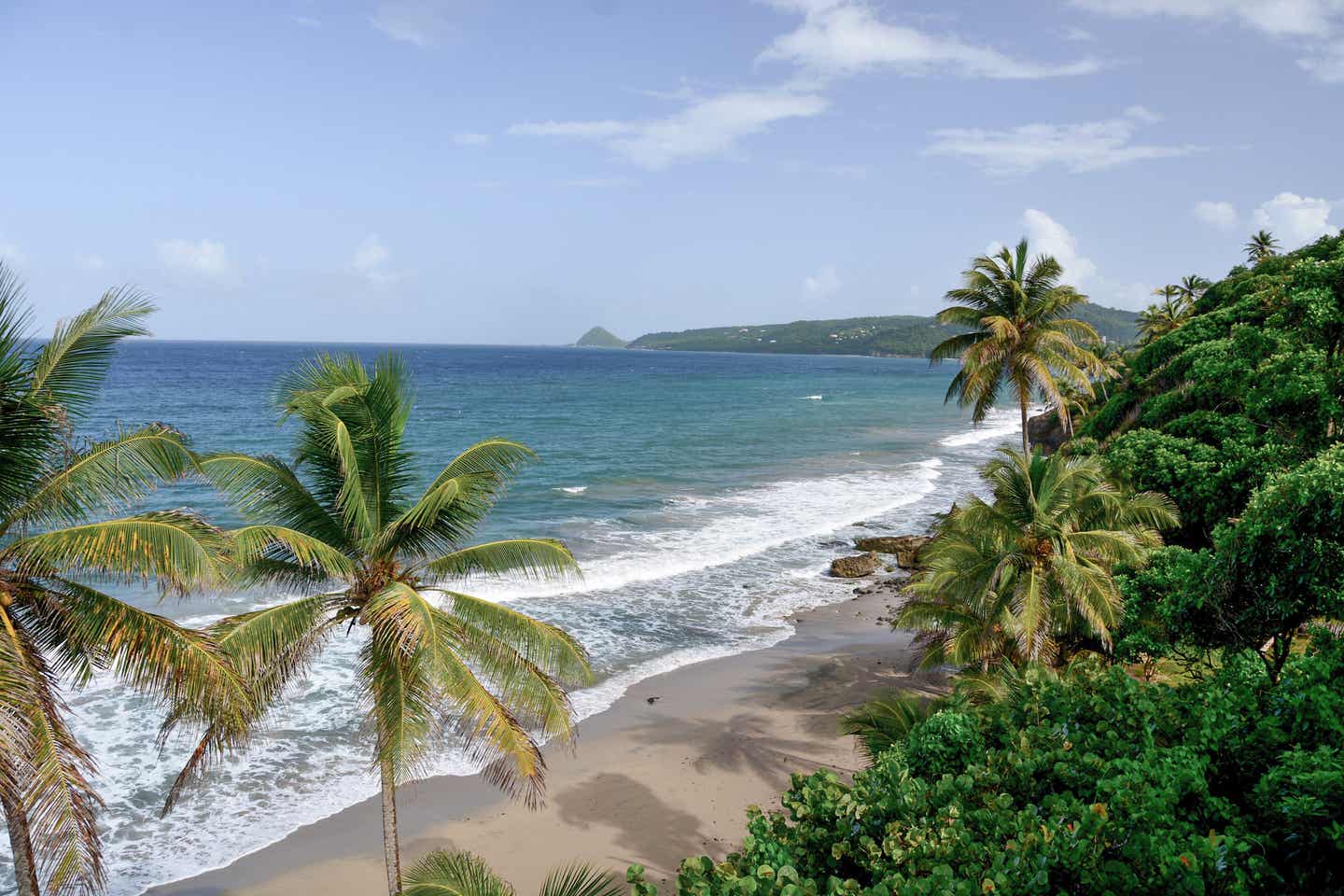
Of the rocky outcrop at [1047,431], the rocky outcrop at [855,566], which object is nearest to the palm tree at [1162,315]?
the rocky outcrop at [1047,431]

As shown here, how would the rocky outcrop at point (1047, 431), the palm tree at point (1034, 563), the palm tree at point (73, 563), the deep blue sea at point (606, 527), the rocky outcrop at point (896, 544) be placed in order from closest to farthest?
the palm tree at point (73, 563), the palm tree at point (1034, 563), the deep blue sea at point (606, 527), the rocky outcrop at point (896, 544), the rocky outcrop at point (1047, 431)

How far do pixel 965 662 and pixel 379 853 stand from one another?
952 cm

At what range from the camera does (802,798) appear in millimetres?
7273

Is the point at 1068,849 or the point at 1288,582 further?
the point at 1288,582

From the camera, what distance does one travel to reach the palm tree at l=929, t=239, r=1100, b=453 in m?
21.2

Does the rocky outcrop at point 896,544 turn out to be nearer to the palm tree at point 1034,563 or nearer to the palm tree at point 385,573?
the palm tree at point 1034,563

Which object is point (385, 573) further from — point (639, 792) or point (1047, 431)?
point (1047, 431)

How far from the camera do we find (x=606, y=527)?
3067 cm

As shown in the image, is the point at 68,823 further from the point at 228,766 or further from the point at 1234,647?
the point at 1234,647

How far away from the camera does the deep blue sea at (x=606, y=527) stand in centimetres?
1323

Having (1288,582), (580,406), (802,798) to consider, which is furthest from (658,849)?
(580,406)

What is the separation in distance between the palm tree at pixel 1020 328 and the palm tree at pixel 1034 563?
873 cm

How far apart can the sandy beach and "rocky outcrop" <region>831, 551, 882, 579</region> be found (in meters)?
6.90

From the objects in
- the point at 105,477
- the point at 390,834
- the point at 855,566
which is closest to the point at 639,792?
the point at 390,834
